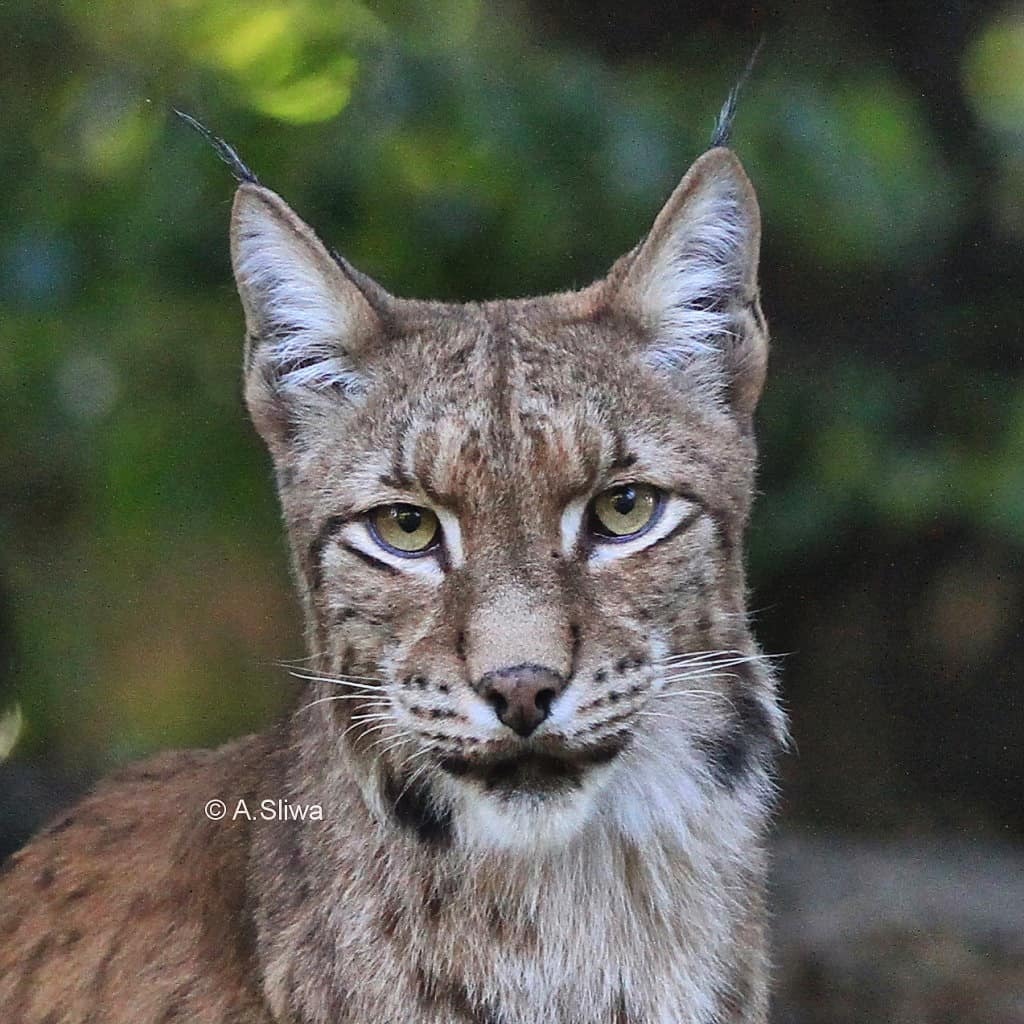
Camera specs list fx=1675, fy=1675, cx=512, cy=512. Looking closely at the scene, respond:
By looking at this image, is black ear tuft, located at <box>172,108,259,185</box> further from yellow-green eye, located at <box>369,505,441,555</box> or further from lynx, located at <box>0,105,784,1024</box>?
yellow-green eye, located at <box>369,505,441,555</box>

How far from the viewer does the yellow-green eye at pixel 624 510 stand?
2035mm

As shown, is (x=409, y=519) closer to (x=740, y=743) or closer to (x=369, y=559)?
(x=369, y=559)

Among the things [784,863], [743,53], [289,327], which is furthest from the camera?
[784,863]

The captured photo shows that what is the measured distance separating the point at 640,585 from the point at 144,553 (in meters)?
1.22

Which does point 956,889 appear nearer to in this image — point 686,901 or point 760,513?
point 760,513

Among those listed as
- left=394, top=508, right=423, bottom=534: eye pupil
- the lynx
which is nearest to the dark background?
the lynx

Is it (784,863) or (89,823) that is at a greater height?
(89,823)

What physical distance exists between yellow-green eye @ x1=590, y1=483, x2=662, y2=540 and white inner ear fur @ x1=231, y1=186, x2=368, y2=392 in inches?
14.9

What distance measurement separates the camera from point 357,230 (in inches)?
114

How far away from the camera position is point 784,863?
3.50 m

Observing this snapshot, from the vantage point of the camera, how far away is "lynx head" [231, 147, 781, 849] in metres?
1.93

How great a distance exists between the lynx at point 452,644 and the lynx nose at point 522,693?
10cm

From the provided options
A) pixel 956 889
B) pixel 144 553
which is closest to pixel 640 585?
pixel 144 553

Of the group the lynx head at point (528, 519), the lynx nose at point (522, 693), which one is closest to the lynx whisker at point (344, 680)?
the lynx head at point (528, 519)
